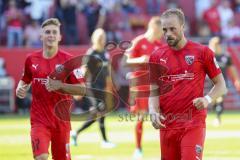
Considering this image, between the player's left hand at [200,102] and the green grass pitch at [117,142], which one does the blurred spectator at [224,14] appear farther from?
the player's left hand at [200,102]

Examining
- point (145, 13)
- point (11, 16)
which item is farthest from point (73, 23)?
point (145, 13)

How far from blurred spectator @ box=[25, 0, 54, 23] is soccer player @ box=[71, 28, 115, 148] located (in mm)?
10697

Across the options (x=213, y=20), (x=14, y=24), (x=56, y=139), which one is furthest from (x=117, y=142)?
(x=213, y=20)

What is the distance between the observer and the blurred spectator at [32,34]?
28812mm

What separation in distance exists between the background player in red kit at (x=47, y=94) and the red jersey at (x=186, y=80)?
195cm

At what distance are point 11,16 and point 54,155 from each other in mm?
18425

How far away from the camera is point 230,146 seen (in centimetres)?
1752

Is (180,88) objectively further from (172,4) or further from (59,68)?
(172,4)

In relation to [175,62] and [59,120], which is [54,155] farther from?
[175,62]

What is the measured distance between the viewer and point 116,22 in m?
30.4

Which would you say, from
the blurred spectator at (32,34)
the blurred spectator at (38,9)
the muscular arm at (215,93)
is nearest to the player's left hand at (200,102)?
the muscular arm at (215,93)

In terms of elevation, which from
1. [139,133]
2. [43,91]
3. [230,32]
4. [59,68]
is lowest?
[139,133]

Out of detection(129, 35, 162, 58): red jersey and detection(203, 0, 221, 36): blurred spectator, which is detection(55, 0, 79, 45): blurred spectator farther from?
detection(129, 35, 162, 58): red jersey

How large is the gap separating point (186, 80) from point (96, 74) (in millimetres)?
9487
